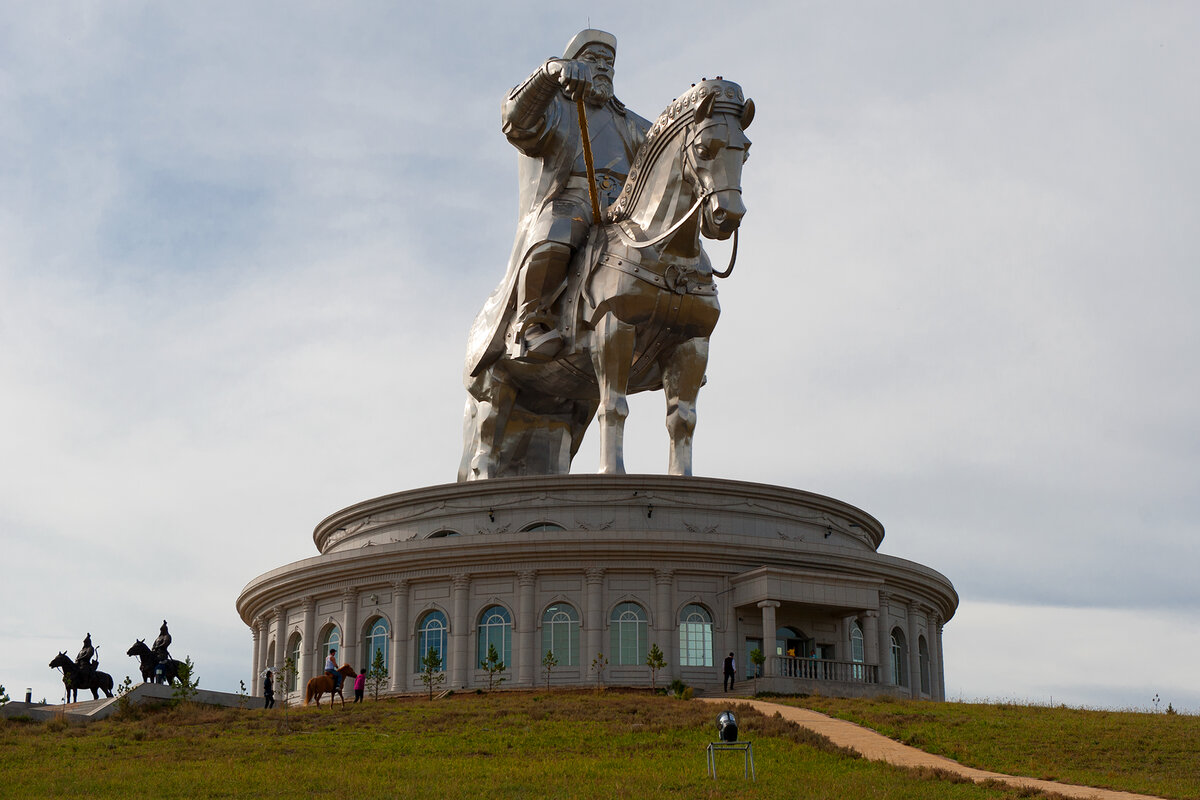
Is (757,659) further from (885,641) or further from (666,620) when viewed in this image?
(885,641)

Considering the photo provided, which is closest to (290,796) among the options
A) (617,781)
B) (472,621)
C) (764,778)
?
(617,781)

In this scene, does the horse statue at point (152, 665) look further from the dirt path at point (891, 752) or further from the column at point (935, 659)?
the column at point (935, 659)

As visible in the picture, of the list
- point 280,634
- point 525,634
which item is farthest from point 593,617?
point 280,634

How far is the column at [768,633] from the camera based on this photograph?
31.7 m

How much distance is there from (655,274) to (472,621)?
903 cm

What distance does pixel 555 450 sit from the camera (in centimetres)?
3856

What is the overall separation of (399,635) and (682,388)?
29.0ft

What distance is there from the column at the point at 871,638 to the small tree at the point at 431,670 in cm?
982

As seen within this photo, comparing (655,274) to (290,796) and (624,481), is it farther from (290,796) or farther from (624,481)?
(290,796)

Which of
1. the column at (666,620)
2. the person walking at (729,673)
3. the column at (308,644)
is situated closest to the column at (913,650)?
the person walking at (729,673)

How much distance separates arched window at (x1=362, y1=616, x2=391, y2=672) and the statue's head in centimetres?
1381

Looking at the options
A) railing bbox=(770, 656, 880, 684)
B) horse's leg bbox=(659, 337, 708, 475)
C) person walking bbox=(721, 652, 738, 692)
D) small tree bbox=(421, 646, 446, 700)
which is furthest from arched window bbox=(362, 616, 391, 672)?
railing bbox=(770, 656, 880, 684)

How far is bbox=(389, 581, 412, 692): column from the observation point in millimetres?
34031

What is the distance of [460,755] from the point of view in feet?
70.5
